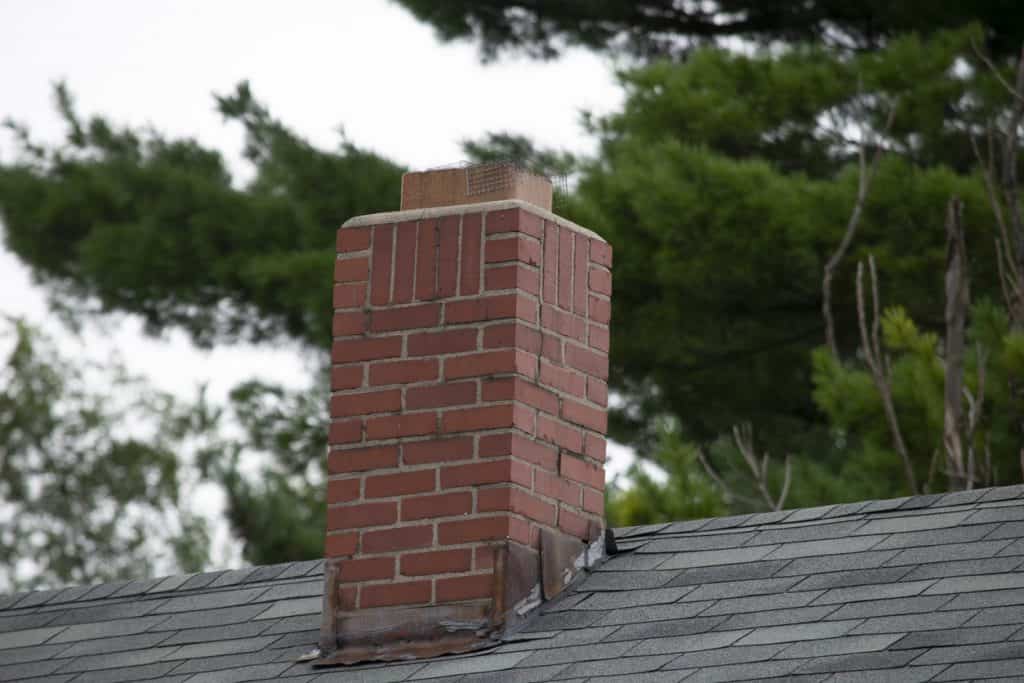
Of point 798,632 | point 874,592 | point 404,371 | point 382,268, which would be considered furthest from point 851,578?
point 382,268

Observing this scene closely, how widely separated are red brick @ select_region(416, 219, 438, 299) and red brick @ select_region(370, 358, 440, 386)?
0.21 m

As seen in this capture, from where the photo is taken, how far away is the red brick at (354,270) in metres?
6.64

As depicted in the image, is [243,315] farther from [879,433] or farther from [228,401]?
[879,433]

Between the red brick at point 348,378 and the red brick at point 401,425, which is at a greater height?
the red brick at point 348,378

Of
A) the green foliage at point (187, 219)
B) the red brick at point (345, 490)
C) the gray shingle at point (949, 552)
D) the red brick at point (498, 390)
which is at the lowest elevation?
the gray shingle at point (949, 552)

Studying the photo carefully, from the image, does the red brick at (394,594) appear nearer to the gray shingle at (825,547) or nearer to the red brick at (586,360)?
the red brick at (586,360)

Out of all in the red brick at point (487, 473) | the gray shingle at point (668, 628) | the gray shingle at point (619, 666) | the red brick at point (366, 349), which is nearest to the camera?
the gray shingle at point (619, 666)

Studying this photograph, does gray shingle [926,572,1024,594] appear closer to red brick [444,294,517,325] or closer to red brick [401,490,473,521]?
red brick [401,490,473,521]

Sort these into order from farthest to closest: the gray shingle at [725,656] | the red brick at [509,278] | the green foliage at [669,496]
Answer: the green foliage at [669,496], the red brick at [509,278], the gray shingle at [725,656]

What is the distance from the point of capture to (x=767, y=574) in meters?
6.05

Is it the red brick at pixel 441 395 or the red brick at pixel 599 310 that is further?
the red brick at pixel 599 310

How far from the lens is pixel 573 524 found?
6.46m

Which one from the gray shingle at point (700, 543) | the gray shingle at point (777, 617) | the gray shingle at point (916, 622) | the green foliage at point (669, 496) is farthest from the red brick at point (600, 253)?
the green foliage at point (669, 496)

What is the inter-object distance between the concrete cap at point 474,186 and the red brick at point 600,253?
19cm
